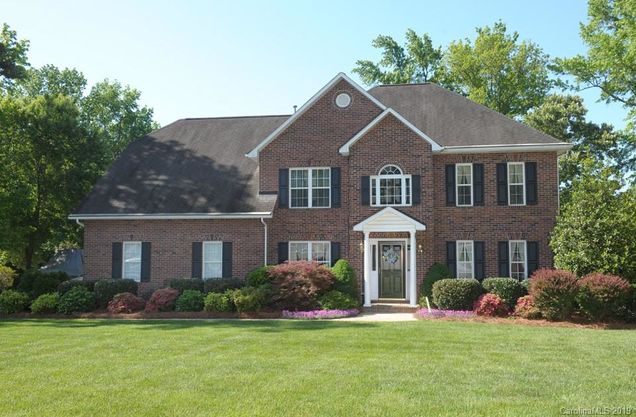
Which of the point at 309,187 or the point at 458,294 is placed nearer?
the point at 458,294

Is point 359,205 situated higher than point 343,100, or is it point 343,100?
point 343,100

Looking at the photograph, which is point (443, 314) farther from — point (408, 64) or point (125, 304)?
point (408, 64)

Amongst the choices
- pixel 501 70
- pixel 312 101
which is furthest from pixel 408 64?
pixel 312 101

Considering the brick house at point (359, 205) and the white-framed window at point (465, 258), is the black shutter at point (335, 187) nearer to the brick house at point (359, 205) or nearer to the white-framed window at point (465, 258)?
the brick house at point (359, 205)

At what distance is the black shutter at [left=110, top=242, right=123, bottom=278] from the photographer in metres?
22.8

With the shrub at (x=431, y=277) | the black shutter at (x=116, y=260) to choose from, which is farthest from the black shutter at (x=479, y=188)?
the black shutter at (x=116, y=260)

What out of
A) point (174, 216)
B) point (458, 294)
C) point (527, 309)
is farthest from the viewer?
point (174, 216)

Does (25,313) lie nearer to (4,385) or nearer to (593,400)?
(4,385)

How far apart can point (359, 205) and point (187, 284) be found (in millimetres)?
6809

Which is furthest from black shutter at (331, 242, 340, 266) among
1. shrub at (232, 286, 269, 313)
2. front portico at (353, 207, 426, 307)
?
shrub at (232, 286, 269, 313)

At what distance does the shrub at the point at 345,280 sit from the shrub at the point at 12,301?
1067 cm

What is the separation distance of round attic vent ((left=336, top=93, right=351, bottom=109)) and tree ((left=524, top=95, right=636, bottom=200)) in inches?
742

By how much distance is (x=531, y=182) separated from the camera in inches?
838

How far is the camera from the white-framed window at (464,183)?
21.6 m
